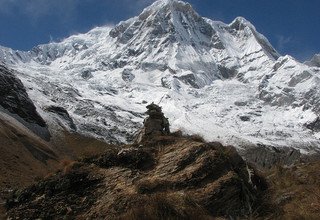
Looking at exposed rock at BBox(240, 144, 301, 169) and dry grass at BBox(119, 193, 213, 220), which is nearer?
dry grass at BBox(119, 193, 213, 220)

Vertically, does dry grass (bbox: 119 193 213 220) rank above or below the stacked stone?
below

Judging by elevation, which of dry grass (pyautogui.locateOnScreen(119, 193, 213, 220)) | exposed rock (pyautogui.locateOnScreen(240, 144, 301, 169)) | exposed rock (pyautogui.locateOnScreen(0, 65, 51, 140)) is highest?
exposed rock (pyautogui.locateOnScreen(240, 144, 301, 169))

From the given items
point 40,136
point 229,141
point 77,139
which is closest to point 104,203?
point 40,136

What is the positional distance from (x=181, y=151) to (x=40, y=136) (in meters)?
112

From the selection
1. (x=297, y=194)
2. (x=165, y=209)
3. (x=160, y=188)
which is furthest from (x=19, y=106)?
(x=165, y=209)

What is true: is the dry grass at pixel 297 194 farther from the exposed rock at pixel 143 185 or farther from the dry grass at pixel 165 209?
the dry grass at pixel 165 209

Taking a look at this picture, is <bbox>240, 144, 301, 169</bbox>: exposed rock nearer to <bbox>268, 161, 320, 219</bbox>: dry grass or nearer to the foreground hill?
<bbox>268, 161, 320, 219</bbox>: dry grass

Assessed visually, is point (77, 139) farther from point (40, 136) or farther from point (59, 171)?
point (59, 171)

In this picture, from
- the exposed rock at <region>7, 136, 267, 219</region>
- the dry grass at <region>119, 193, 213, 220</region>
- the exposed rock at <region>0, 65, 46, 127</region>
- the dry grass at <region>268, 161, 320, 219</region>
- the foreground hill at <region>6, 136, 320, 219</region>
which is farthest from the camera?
the exposed rock at <region>0, 65, 46, 127</region>

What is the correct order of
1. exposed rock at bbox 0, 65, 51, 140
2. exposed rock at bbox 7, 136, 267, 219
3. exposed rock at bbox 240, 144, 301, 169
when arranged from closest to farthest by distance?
exposed rock at bbox 7, 136, 267, 219 → exposed rock at bbox 0, 65, 51, 140 → exposed rock at bbox 240, 144, 301, 169

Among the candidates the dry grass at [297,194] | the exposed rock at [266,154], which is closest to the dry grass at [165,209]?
the dry grass at [297,194]

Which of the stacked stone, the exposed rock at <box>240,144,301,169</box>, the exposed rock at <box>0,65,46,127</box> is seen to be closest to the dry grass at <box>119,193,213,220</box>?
the stacked stone

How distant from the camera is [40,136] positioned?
126625 mm

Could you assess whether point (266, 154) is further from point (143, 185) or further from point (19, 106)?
point (143, 185)
